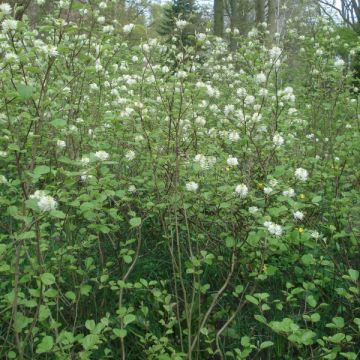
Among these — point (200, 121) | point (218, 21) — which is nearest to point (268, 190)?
point (200, 121)

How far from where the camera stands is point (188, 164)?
2.97m

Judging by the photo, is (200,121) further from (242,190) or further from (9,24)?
(9,24)

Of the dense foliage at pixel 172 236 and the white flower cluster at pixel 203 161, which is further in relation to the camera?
the white flower cluster at pixel 203 161

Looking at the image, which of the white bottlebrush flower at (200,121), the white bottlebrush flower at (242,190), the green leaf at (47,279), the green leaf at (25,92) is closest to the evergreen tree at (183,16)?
the white bottlebrush flower at (200,121)

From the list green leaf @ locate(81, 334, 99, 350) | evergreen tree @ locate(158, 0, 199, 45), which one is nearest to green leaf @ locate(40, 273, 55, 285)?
green leaf @ locate(81, 334, 99, 350)

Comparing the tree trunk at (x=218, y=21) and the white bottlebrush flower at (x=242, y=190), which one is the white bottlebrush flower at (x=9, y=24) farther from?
the tree trunk at (x=218, y=21)

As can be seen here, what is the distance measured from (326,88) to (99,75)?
3218 mm

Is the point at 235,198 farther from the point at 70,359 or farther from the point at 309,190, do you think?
the point at 309,190

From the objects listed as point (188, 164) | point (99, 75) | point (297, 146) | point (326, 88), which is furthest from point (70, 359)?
point (326, 88)

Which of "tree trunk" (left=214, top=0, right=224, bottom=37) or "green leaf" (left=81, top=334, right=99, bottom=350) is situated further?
"tree trunk" (left=214, top=0, right=224, bottom=37)

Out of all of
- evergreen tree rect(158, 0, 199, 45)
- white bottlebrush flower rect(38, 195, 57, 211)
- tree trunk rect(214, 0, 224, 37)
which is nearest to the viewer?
white bottlebrush flower rect(38, 195, 57, 211)

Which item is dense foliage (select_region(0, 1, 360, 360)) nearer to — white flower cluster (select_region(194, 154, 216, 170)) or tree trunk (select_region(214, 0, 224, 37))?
white flower cluster (select_region(194, 154, 216, 170))

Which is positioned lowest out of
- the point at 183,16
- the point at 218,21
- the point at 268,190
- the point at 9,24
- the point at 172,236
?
the point at 172,236

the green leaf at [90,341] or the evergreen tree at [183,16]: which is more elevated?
the evergreen tree at [183,16]
